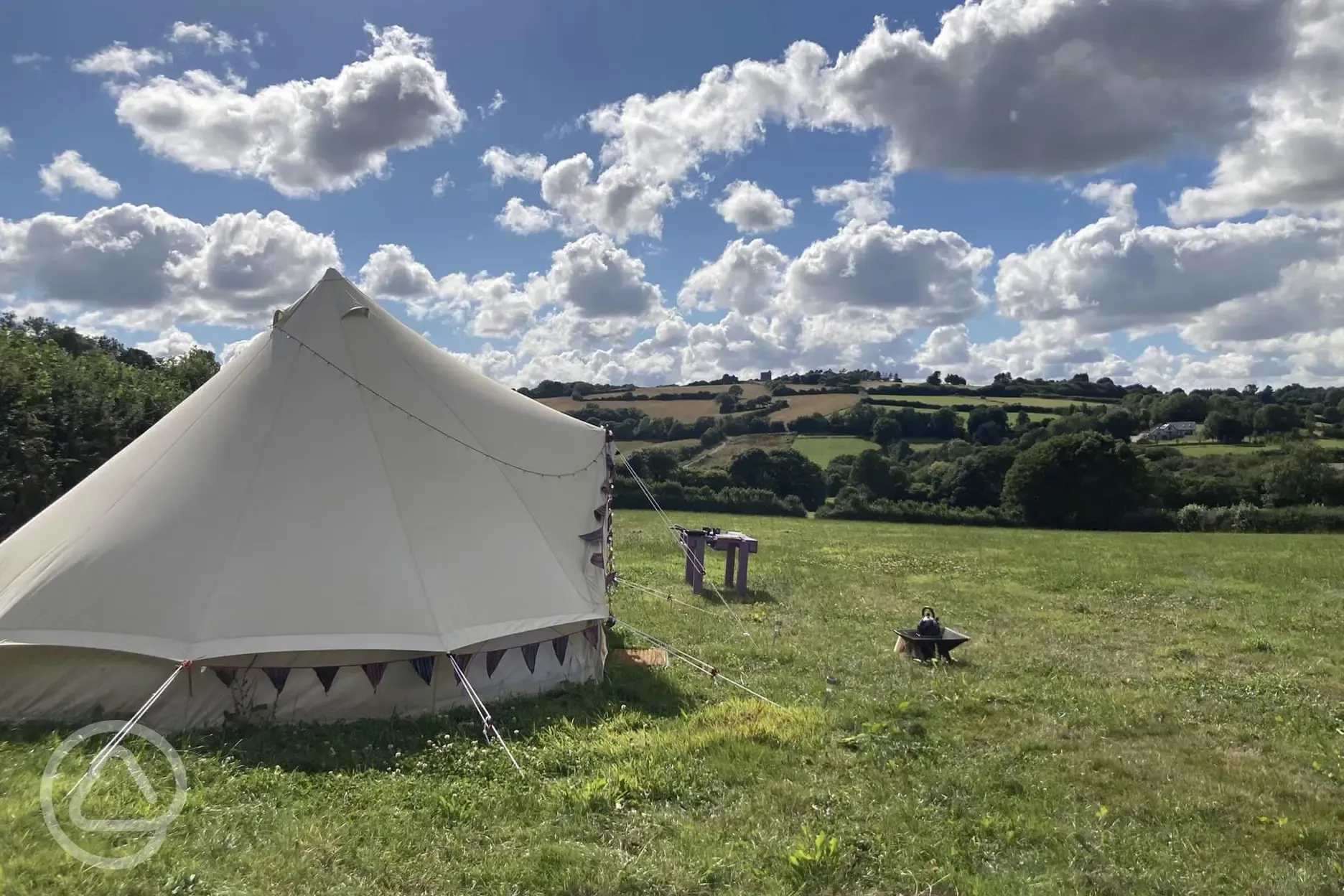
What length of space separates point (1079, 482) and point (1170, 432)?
27.0 meters

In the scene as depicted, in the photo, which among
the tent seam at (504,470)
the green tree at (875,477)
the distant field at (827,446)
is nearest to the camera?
the tent seam at (504,470)

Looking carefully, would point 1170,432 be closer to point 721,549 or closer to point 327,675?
point 721,549

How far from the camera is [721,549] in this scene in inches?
614

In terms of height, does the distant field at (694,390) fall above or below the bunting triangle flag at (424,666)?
above

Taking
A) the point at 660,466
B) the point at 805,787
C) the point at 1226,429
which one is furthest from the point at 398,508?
the point at 1226,429

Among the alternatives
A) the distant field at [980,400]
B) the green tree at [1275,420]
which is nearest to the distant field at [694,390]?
the distant field at [980,400]

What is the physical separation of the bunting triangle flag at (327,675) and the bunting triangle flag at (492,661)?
1329 millimetres

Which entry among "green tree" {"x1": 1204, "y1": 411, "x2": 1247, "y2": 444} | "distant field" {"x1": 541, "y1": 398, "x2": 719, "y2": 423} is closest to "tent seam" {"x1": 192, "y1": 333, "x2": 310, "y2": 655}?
"distant field" {"x1": 541, "y1": 398, "x2": 719, "y2": 423}

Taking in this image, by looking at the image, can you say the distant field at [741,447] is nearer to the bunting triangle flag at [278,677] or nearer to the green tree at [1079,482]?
the green tree at [1079,482]

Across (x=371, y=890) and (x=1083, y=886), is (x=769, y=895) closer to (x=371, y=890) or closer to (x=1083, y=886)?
(x=1083, y=886)

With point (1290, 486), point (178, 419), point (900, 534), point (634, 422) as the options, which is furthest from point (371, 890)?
point (634, 422)

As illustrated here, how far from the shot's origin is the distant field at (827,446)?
5159 centimetres

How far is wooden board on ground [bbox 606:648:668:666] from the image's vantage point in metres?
9.89

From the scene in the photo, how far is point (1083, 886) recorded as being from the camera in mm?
4961
